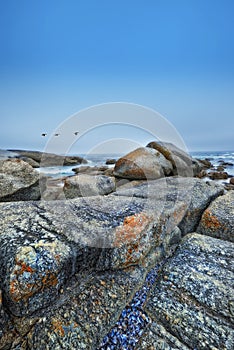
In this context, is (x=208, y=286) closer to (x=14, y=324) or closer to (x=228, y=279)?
(x=228, y=279)

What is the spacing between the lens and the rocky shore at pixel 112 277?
182 centimetres

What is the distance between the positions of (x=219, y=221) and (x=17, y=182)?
14.3 feet

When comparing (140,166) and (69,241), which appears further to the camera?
(140,166)

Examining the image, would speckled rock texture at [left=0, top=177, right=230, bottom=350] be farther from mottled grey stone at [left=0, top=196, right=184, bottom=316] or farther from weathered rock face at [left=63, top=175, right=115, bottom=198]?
weathered rock face at [left=63, top=175, right=115, bottom=198]

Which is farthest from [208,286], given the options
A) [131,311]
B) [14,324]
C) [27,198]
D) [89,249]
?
[27,198]

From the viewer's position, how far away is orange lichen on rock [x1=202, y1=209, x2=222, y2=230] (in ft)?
11.4

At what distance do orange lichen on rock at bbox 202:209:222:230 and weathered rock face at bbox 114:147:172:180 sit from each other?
5.68m

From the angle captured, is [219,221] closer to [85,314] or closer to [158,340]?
[158,340]

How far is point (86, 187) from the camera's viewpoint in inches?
232

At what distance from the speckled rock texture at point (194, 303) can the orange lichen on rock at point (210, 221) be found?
27.1 inches

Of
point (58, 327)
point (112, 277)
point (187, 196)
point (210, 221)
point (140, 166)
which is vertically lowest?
point (58, 327)

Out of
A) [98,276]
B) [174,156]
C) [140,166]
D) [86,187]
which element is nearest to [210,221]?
[98,276]

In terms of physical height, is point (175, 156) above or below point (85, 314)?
above

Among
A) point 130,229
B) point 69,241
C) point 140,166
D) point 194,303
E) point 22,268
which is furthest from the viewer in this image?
point 140,166
